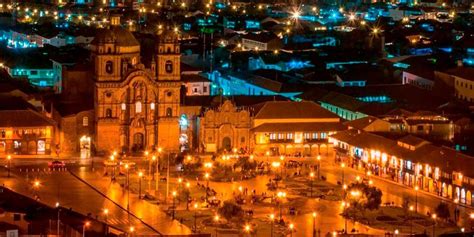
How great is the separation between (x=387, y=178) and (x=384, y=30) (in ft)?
148

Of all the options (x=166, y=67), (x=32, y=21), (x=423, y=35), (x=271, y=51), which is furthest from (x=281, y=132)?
(x=32, y=21)

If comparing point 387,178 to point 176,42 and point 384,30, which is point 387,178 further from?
point 384,30

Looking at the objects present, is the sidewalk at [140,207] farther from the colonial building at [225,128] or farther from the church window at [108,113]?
the colonial building at [225,128]

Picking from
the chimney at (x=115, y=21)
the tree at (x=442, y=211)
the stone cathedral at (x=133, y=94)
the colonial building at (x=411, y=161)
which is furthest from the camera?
the chimney at (x=115, y=21)

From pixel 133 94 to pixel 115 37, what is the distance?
2.16 m

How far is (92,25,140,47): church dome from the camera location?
52344 mm

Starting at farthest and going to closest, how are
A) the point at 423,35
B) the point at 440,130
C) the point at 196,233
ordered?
the point at 423,35 < the point at 440,130 < the point at 196,233

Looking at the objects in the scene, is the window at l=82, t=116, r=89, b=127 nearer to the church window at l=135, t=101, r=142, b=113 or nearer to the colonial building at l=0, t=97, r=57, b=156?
the colonial building at l=0, t=97, r=57, b=156

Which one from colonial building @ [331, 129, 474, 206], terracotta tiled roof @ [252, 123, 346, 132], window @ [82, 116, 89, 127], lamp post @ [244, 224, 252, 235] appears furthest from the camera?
terracotta tiled roof @ [252, 123, 346, 132]

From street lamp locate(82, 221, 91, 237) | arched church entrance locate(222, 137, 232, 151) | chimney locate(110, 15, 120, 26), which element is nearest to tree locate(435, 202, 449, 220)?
street lamp locate(82, 221, 91, 237)

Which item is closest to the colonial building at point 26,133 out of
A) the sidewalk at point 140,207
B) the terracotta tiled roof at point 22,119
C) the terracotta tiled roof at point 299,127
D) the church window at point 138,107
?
the terracotta tiled roof at point 22,119

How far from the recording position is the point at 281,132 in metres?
52.7

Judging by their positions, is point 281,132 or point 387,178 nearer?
point 387,178

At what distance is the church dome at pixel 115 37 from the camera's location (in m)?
52.3
